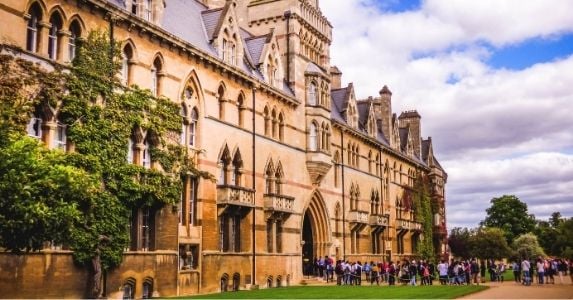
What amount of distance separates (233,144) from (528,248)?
235 ft

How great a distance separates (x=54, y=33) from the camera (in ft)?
76.9

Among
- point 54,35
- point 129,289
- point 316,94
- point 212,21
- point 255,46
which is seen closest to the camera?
point 54,35

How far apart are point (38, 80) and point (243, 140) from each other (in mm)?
14304

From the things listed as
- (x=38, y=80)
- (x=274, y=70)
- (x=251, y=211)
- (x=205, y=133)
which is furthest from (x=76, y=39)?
(x=274, y=70)

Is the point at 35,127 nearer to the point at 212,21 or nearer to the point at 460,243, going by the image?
the point at 212,21

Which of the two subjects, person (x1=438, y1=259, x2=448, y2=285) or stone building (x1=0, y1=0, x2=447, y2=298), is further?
person (x1=438, y1=259, x2=448, y2=285)

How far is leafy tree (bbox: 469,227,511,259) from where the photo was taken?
7659 cm

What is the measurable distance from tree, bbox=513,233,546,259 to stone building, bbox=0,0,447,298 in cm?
4164

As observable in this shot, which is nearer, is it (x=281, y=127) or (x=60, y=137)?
(x=60, y=137)

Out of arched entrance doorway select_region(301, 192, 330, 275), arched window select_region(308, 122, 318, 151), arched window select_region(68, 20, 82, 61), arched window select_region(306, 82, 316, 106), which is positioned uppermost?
arched window select_region(306, 82, 316, 106)

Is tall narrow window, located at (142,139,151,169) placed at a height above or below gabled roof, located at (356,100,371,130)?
below

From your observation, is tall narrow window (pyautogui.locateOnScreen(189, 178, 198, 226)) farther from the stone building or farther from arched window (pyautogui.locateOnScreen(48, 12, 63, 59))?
arched window (pyautogui.locateOnScreen(48, 12, 63, 59))

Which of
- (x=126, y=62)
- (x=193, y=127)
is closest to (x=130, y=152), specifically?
(x=126, y=62)

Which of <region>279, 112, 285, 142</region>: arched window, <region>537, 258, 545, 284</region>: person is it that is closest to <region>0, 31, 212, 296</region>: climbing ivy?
<region>279, 112, 285, 142</region>: arched window
